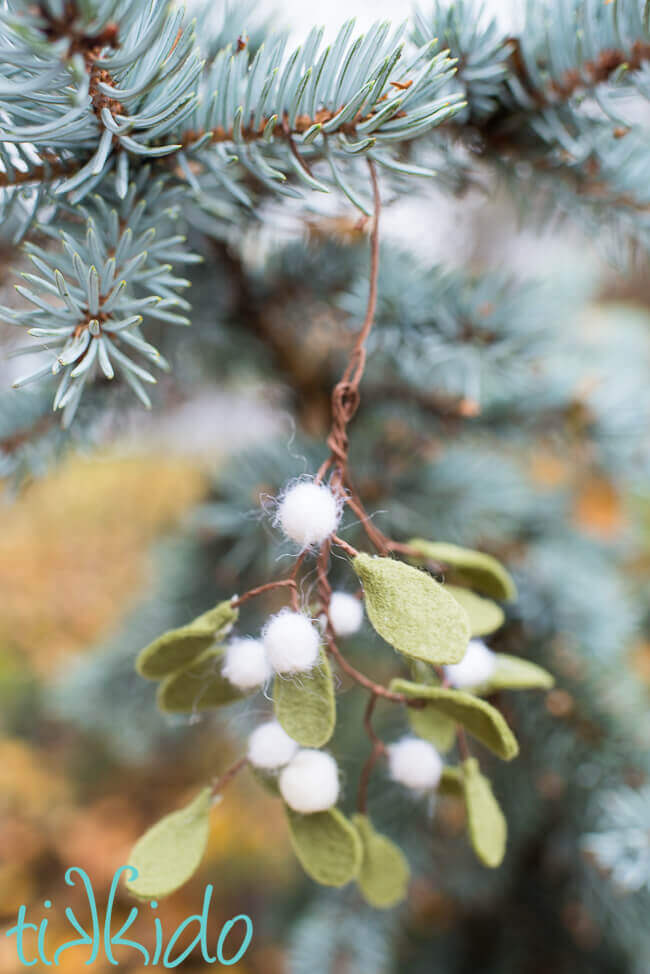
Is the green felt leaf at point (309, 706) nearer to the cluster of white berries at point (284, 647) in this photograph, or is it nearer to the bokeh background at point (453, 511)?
the cluster of white berries at point (284, 647)

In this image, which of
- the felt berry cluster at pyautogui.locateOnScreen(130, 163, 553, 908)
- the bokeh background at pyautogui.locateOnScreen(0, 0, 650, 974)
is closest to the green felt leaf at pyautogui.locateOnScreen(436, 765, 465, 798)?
the felt berry cluster at pyautogui.locateOnScreen(130, 163, 553, 908)

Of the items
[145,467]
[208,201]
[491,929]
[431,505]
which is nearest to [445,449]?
[431,505]

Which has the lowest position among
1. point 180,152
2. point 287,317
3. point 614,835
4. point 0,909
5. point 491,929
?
point 0,909

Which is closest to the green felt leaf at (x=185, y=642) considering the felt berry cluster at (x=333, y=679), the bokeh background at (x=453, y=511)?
the felt berry cluster at (x=333, y=679)

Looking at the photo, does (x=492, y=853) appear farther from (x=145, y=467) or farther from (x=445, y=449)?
(x=145, y=467)

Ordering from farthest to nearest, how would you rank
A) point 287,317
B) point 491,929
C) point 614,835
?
1. point 491,929
2. point 287,317
3. point 614,835

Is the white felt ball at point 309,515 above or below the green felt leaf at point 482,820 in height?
above

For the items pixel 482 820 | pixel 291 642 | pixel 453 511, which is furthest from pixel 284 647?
pixel 453 511
